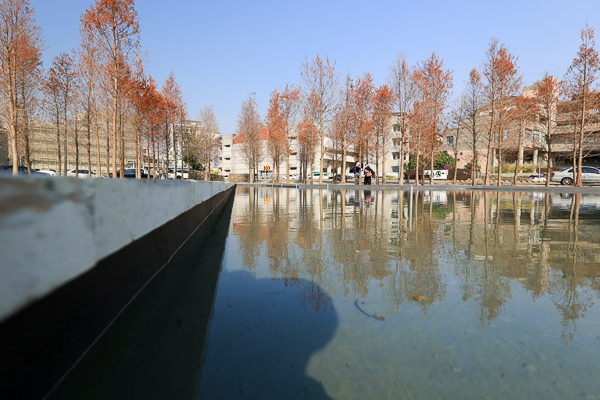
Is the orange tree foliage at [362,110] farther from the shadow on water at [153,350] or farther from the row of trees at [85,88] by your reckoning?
the shadow on water at [153,350]

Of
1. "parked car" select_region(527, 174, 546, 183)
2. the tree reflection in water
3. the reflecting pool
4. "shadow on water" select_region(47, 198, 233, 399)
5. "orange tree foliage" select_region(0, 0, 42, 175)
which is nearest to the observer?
"shadow on water" select_region(47, 198, 233, 399)

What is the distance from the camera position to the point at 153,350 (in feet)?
5.65

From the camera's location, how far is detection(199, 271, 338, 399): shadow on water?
145cm

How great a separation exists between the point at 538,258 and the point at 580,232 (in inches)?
107

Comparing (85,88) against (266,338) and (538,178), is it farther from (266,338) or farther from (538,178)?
(538,178)

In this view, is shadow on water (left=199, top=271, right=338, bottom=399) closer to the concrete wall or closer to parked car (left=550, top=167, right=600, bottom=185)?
the concrete wall

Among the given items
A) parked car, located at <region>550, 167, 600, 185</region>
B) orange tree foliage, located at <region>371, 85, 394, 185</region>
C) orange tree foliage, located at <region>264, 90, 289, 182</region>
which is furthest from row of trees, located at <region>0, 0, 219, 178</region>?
parked car, located at <region>550, 167, 600, 185</region>

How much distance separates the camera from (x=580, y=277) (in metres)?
3.09

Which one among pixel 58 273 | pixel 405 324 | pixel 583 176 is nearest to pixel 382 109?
pixel 583 176

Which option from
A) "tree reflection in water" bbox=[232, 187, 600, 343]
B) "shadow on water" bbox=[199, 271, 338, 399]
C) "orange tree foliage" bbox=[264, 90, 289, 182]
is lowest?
"shadow on water" bbox=[199, 271, 338, 399]

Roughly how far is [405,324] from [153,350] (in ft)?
4.48

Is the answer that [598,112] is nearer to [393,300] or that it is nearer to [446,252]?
[446,252]

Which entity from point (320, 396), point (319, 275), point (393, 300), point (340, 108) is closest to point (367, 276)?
point (319, 275)

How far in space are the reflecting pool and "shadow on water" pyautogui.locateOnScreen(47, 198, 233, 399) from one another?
9cm
